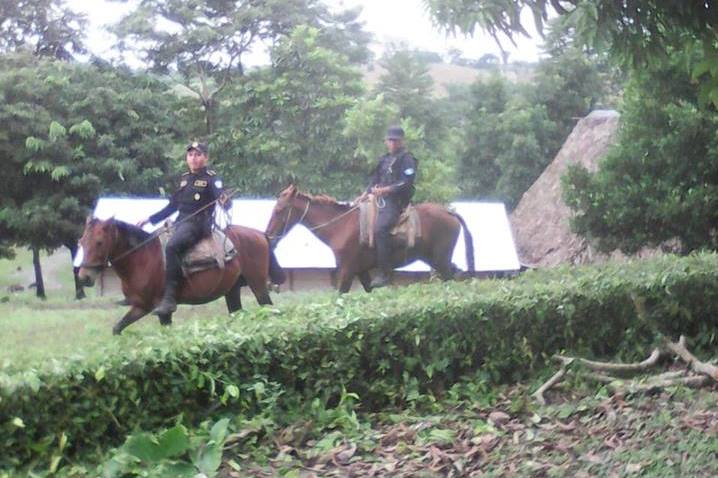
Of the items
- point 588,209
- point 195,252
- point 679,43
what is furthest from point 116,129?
point 588,209

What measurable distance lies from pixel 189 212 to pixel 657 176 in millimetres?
6537

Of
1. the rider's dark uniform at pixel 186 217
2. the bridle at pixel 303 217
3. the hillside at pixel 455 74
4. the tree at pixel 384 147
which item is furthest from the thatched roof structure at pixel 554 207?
the rider's dark uniform at pixel 186 217

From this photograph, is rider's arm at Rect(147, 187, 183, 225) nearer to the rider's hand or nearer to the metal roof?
the metal roof

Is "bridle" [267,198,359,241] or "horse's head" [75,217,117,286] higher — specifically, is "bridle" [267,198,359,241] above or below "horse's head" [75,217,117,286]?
above

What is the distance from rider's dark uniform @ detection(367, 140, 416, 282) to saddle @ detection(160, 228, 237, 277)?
5.19 feet

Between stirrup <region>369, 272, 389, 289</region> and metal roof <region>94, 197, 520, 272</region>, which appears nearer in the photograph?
metal roof <region>94, 197, 520, 272</region>

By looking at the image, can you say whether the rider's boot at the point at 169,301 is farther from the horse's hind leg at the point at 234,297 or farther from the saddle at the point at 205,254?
the horse's hind leg at the point at 234,297

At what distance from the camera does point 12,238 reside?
8695 mm

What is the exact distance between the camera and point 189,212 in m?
6.77

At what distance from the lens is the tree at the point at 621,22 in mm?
4633

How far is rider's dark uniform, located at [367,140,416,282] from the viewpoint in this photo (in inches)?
305

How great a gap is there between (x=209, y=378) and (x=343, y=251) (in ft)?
11.7

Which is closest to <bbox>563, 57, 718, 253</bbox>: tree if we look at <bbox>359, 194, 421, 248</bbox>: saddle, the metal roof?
the metal roof

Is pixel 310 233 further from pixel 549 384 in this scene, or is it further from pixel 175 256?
pixel 549 384
